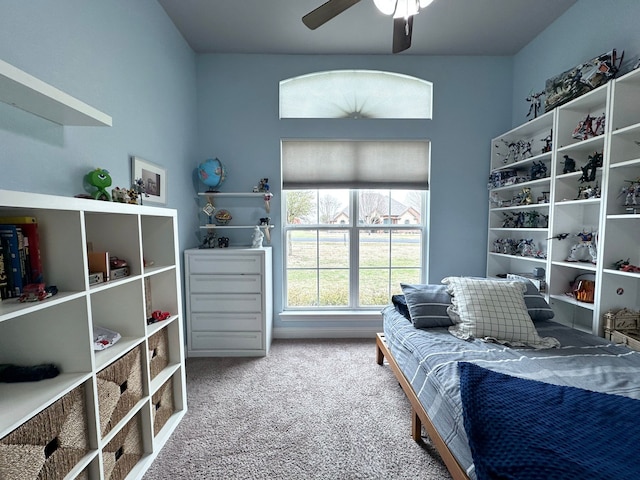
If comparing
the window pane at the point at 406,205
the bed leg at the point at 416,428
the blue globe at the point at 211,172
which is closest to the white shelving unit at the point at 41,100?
the blue globe at the point at 211,172

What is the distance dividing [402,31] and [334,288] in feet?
7.62

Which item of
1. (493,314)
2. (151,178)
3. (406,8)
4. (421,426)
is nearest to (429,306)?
(493,314)

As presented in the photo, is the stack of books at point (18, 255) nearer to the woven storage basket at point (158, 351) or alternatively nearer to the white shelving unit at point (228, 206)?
the woven storage basket at point (158, 351)

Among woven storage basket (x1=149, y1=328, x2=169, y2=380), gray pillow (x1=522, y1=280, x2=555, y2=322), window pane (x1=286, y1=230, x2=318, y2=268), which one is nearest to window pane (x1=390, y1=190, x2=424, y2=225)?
window pane (x1=286, y1=230, x2=318, y2=268)

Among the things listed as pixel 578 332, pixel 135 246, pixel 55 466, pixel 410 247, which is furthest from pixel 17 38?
pixel 578 332

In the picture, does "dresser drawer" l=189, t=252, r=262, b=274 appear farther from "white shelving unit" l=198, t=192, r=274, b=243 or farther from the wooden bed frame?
the wooden bed frame

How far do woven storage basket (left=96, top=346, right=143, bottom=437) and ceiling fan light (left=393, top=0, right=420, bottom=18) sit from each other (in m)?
2.09

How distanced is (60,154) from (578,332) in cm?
314

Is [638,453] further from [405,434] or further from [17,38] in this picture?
[17,38]

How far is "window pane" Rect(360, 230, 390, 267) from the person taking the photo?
9.85 ft

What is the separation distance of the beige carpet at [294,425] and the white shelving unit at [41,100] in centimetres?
173

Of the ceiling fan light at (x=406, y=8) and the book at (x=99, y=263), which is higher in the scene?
the ceiling fan light at (x=406, y=8)

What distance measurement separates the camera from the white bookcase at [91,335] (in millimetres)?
918

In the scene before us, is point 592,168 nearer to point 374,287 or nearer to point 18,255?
point 374,287
